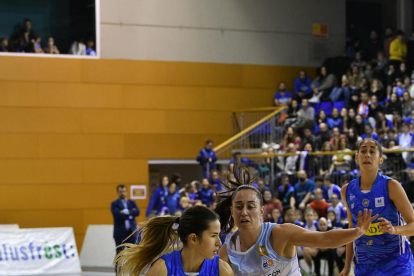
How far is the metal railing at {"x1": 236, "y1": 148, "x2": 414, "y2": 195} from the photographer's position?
11.2 meters

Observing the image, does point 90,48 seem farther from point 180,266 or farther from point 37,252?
point 180,266

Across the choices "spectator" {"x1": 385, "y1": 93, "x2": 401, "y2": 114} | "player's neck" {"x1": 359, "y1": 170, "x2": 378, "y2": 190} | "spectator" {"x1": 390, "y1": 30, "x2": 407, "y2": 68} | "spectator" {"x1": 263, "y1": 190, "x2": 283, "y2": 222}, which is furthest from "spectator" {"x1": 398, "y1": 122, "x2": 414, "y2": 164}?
"player's neck" {"x1": 359, "y1": 170, "x2": 378, "y2": 190}

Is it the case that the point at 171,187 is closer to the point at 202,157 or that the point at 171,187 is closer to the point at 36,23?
the point at 202,157

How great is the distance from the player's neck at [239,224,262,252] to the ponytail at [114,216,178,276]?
Result: 0.44m

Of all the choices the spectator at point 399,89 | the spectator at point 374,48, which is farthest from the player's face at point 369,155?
the spectator at point 374,48

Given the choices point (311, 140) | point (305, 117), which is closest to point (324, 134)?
point (311, 140)

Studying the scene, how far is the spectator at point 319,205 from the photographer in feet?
35.9

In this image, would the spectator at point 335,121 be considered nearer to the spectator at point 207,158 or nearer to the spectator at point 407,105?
the spectator at point 407,105

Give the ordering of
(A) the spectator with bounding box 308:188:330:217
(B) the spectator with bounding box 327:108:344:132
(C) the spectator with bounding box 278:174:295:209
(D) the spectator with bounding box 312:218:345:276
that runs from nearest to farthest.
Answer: (D) the spectator with bounding box 312:218:345:276 → (A) the spectator with bounding box 308:188:330:217 → (C) the spectator with bounding box 278:174:295:209 → (B) the spectator with bounding box 327:108:344:132

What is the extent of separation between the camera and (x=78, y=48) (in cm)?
1628

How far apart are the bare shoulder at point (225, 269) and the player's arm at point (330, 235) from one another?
418 mm

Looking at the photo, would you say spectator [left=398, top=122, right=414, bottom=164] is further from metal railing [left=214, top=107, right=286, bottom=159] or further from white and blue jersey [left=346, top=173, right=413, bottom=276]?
white and blue jersey [left=346, top=173, right=413, bottom=276]

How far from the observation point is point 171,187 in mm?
12953

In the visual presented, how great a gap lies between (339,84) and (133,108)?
→ 19.3 feet
